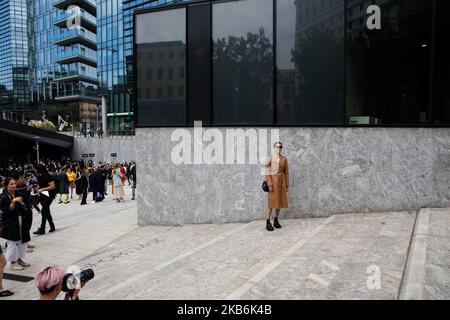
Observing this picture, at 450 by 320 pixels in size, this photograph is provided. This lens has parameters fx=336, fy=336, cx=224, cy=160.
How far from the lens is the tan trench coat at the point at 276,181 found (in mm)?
6852

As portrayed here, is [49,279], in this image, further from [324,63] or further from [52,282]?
[324,63]

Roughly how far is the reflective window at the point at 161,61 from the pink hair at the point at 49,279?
665cm

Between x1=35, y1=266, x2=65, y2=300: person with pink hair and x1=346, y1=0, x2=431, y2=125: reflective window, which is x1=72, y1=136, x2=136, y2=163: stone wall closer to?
x1=346, y1=0, x2=431, y2=125: reflective window

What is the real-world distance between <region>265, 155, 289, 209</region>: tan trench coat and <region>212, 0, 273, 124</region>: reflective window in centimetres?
165

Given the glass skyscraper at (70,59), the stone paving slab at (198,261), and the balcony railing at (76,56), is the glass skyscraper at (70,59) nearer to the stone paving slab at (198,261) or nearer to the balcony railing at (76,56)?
the balcony railing at (76,56)

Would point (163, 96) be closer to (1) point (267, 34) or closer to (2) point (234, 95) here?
(2) point (234, 95)

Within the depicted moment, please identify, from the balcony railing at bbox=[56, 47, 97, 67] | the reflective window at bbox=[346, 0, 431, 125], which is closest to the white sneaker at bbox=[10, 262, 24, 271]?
the reflective window at bbox=[346, 0, 431, 125]

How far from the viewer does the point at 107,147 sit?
37719 mm

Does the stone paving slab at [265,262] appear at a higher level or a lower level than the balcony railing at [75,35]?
lower

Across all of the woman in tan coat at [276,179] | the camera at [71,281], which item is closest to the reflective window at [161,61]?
the woman in tan coat at [276,179]

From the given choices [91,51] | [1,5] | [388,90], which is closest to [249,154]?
[388,90]

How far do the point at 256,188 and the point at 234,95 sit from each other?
244cm

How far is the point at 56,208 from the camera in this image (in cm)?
1443

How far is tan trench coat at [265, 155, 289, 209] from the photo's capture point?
6852 millimetres
